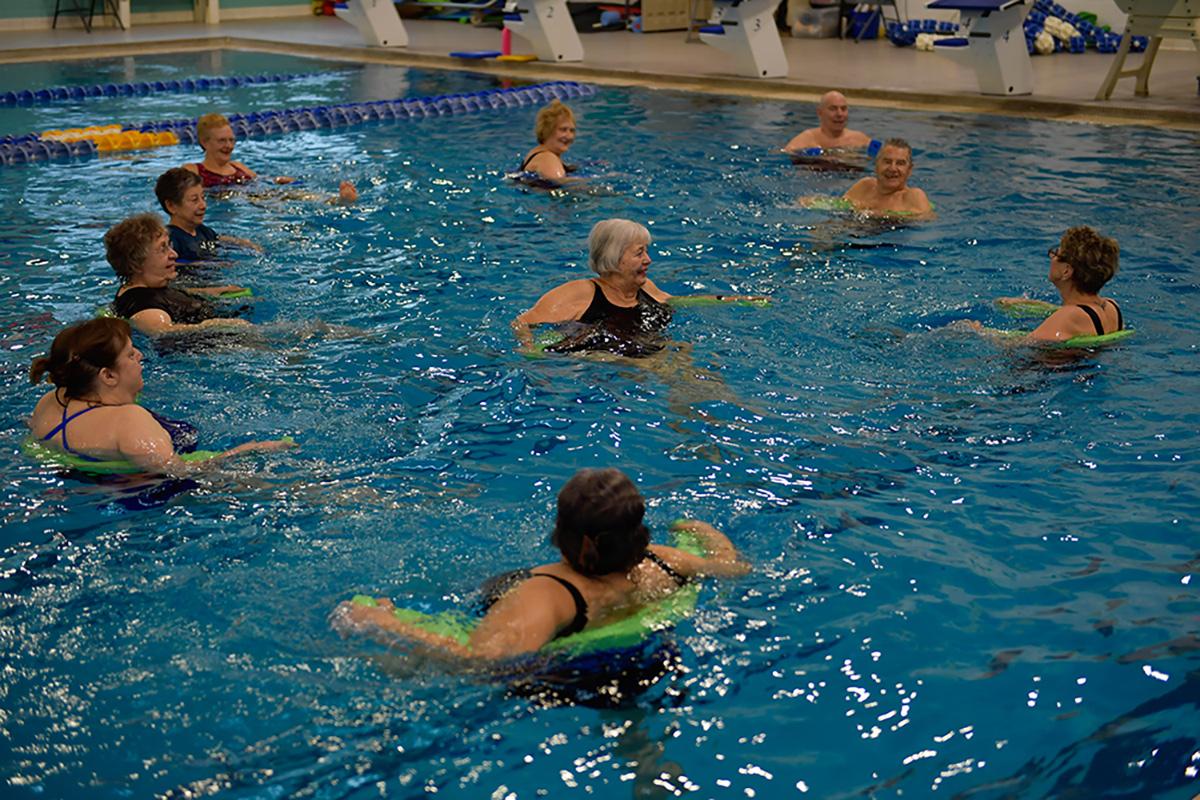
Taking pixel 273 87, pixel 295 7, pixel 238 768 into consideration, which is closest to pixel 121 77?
pixel 273 87

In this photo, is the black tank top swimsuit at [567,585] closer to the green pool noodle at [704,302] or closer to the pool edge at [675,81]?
the green pool noodle at [704,302]

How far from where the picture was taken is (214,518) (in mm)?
4676

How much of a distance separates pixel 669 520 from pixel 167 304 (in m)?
3.27

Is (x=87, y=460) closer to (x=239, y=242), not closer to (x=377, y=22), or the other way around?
(x=239, y=242)

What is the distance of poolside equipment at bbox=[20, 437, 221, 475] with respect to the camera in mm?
4887

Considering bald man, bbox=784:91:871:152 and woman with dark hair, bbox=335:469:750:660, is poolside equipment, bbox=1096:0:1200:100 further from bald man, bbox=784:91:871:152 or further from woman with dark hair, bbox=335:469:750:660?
woman with dark hair, bbox=335:469:750:660

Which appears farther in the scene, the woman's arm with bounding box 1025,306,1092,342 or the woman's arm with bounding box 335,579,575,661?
the woman's arm with bounding box 1025,306,1092,342

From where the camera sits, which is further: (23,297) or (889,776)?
(23,297)

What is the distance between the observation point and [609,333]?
6434 millimetres

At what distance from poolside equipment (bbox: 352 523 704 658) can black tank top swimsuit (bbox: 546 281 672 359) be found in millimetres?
2597

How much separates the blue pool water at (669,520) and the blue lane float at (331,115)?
3.42 meters

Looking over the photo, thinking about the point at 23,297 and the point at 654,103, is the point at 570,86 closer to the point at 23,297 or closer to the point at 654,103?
the point at 654,103

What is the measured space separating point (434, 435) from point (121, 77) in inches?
577

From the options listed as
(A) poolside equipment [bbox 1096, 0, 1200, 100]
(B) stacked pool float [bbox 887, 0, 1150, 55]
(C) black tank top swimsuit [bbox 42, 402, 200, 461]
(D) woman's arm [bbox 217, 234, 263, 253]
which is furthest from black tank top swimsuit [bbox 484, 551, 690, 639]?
(B) stacked pool float [bbox 887, 0, 1150, 55]
